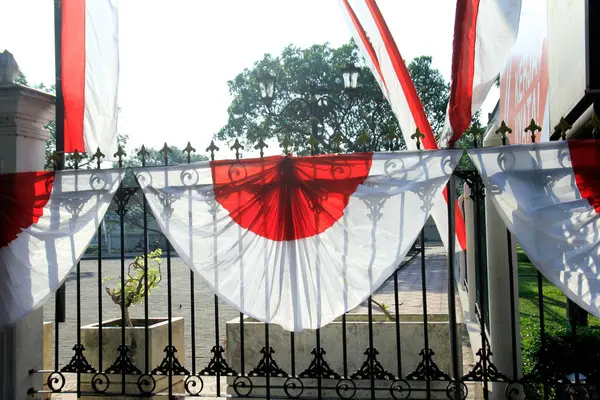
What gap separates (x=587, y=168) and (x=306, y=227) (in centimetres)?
197

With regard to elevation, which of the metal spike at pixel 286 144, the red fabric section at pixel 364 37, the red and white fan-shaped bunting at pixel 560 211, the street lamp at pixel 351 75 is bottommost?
the red and white fan-shaped bunting at pixel 560 211

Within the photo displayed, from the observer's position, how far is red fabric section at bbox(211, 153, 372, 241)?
4.30 metres

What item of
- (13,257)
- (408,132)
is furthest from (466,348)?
(13,257)

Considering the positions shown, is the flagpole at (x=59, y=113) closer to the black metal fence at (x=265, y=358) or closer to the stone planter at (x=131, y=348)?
the black metal fence at (x=265, y=358)

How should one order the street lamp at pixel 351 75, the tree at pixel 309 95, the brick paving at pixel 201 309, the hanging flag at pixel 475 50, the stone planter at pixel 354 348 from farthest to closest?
the tree at pixel 309 95 < the street lamp at pixel 351 75 < the brick paving at pixel 201 309 < the stone planter at pixel 354 348 < the hanging flag at pixel 475 50

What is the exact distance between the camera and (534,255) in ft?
12.8

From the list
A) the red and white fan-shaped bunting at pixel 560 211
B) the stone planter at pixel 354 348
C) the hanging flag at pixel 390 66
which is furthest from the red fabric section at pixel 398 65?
the stone planter at pixel 354 348

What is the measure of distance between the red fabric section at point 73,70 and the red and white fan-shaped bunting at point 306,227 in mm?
1433

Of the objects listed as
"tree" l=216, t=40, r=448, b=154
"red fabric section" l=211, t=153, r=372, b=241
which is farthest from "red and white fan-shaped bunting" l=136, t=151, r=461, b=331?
"tree" l=216, t=40, r=448, b=154

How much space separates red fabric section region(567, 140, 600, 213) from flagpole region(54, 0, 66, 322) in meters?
4.10

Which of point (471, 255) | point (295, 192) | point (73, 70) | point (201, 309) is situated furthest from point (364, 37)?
point (201, 309)

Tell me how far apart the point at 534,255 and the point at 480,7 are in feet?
5.97

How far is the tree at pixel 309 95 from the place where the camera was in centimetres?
2669

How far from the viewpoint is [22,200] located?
4.87 metres
